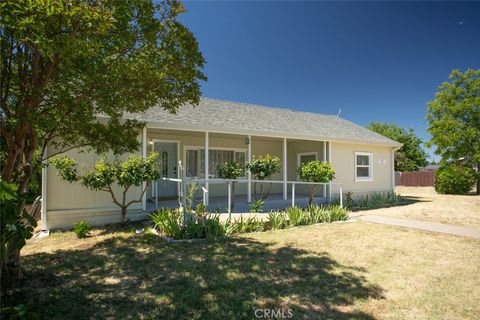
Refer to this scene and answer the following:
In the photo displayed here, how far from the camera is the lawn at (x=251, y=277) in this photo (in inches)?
144

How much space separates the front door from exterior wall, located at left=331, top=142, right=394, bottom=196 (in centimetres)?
831

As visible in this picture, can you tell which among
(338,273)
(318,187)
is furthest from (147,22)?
(318,187)

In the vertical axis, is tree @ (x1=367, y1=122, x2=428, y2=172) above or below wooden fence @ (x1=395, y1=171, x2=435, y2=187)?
above

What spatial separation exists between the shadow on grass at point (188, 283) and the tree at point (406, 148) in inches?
1557

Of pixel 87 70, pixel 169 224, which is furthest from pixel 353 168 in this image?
pixel 87 70

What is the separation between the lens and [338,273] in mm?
4934

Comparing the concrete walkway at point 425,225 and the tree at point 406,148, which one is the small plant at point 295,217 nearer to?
the concrete walkway at point 425,225

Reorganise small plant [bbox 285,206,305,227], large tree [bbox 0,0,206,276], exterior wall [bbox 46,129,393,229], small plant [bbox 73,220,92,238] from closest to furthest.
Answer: large tree [bbox 0,0,206,276]
small plant [bbox 73,220,92,238]
exterior wall [bbox 46,129,393,229]
small plant [bbox 285,206,305,227]

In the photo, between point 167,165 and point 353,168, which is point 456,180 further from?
point 167,165

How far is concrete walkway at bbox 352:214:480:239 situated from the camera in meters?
8.07

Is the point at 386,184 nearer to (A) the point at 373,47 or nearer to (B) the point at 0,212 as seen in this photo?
(A) the point at 373,47

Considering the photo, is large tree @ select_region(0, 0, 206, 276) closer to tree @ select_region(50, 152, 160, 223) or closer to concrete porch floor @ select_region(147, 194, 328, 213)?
tree @ select_region(50, 152, 160, 223)

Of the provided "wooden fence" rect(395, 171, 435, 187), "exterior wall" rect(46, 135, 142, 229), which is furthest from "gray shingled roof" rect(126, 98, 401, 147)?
"wooden fence" rect(395, 171, 435, 187)

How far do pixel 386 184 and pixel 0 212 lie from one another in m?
18.7
